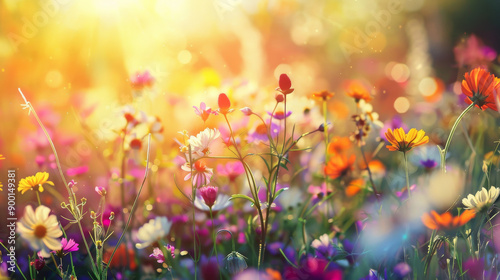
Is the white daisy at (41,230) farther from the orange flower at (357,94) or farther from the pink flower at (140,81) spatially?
the orange flower at (357,94)

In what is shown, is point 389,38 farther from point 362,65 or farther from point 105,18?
point 105,18

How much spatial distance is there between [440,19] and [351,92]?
134 cm

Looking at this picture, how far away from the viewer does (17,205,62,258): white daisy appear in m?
0.46

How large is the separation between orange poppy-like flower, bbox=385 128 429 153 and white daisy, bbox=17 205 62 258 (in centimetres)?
40

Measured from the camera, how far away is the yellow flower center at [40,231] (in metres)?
0.47

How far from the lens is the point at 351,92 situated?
2.18ft

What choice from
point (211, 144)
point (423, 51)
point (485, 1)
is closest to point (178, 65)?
point (211, 144)

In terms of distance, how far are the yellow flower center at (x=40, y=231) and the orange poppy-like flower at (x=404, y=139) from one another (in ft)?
1.33

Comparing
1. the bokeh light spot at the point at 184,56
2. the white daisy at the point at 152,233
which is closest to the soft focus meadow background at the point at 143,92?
the bokeh light spot at the point at 184,56

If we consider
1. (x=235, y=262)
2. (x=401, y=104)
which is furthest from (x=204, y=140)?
(x=401, y=104)

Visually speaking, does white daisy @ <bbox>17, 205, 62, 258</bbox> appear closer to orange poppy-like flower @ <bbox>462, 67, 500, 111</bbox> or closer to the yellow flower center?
the yellow flower center

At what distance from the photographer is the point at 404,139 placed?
1.61ft

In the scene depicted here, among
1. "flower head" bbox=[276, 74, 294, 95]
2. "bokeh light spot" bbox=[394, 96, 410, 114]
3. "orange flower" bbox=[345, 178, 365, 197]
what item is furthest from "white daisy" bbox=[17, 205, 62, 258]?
"bokeh light spot" bbox=[394, 96, 410, 114]

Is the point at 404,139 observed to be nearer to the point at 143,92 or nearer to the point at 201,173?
the point at 201,173
